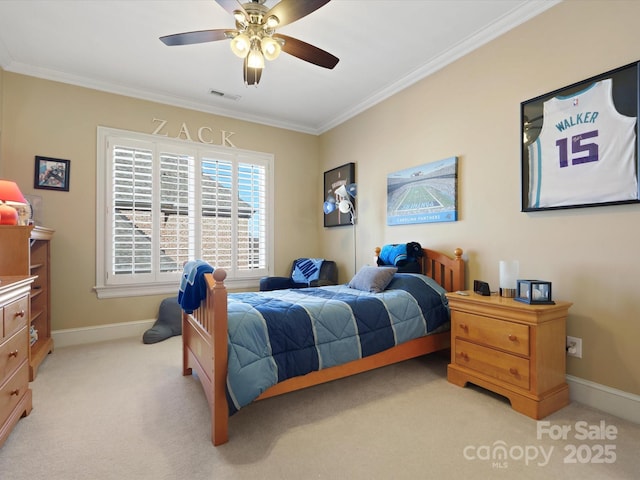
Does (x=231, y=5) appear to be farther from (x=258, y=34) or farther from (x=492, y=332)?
(x=492, y=332)

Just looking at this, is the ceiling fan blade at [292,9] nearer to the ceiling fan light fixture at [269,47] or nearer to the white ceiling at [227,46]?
the ceiling fan light fixture at [269,47]

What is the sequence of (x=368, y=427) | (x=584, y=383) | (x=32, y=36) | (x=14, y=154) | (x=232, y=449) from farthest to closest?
(x=14, y=154)
(x=32, y=36)
(x=584, y=383)
(x=368, y=427)
(x=232, y=449)

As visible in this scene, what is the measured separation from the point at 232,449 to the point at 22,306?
1.57m

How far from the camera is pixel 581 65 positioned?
2141mm

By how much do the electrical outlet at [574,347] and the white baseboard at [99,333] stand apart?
4048 millimetres

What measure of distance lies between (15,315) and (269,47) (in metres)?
2.26

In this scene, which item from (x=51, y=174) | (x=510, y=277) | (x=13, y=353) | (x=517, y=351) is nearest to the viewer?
(x=13, y=353)

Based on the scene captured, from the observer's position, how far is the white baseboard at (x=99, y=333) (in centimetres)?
335

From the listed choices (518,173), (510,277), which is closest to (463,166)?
(518,173)

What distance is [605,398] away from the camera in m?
2.04

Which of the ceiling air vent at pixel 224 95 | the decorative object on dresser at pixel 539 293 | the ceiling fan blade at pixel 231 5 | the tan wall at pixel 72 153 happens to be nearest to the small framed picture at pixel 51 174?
the tan wall at pixel 72 153

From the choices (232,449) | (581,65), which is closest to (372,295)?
(232,449)

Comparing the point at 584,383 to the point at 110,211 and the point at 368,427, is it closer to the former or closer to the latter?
the point at 368,427

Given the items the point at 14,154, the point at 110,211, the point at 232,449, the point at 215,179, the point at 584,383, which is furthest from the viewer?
the point at 215,179
